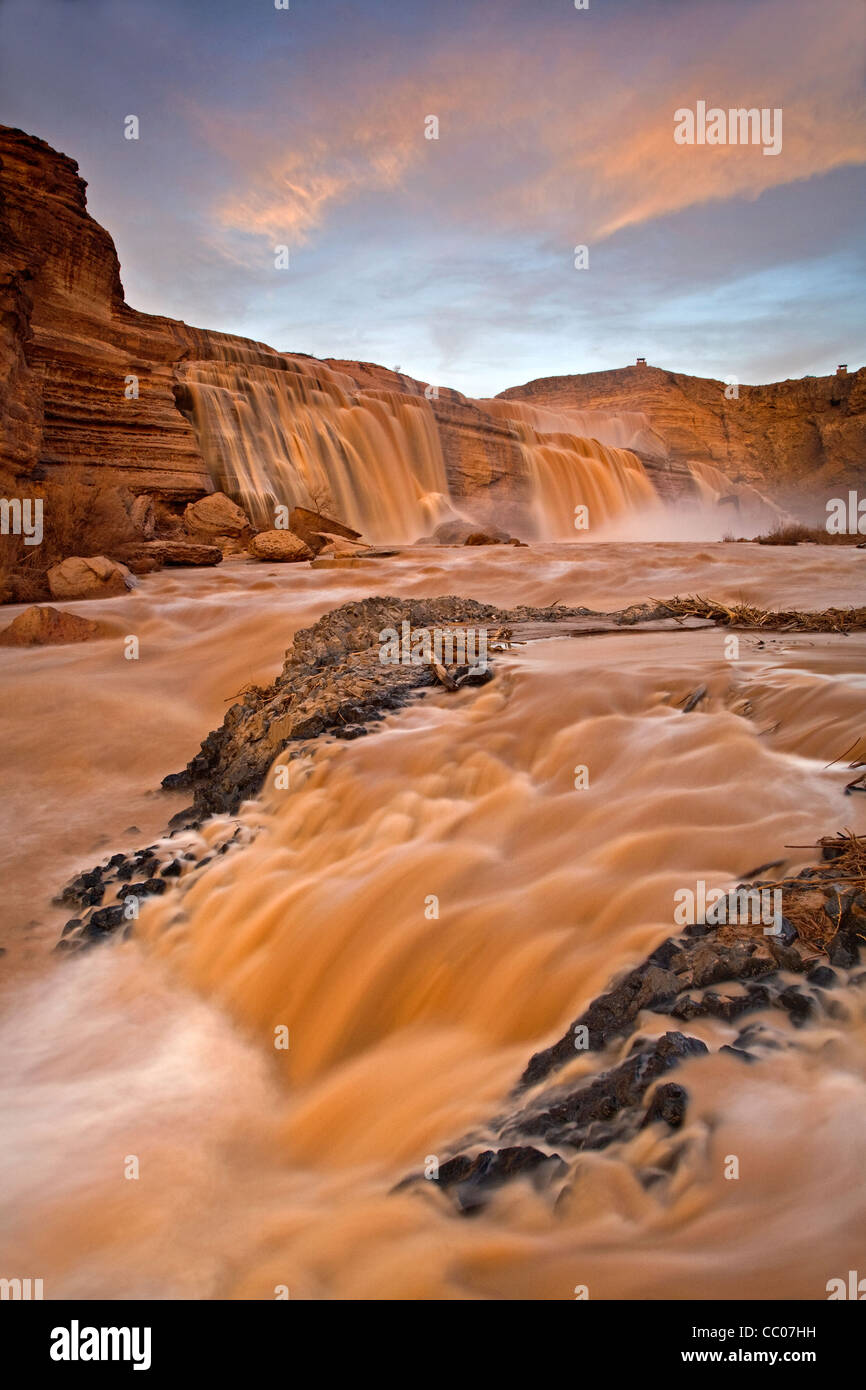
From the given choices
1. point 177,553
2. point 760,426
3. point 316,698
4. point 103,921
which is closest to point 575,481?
point 177,553

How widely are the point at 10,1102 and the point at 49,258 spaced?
20645 mm

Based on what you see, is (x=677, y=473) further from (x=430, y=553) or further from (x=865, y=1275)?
(x=865, y=1275)

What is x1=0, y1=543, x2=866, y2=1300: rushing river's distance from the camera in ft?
4.26

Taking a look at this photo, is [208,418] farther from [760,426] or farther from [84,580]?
[760,426]

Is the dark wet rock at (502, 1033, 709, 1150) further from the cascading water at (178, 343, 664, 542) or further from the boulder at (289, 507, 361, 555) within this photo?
the cascading water at (178, 343, 664, 542)

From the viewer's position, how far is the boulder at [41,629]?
7836 millimetres

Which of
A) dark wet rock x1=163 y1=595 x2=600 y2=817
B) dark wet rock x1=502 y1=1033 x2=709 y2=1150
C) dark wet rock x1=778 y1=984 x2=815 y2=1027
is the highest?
dark wet rock x1=163 y1=595 x2=600 y2=817

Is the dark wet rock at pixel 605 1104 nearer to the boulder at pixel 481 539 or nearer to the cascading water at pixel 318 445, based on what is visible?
the boulder at pixel 481 539

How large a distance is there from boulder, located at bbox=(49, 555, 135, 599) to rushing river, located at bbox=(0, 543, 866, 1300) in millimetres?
6340

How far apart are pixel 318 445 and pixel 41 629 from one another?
13937 millimetres

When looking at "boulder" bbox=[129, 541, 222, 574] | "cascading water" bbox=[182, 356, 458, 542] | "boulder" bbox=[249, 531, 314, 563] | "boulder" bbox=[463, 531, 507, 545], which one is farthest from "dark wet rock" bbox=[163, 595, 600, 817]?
"cascading water" bbox=[182, 356, 458, 542]

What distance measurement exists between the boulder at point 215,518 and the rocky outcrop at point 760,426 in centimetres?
3540
